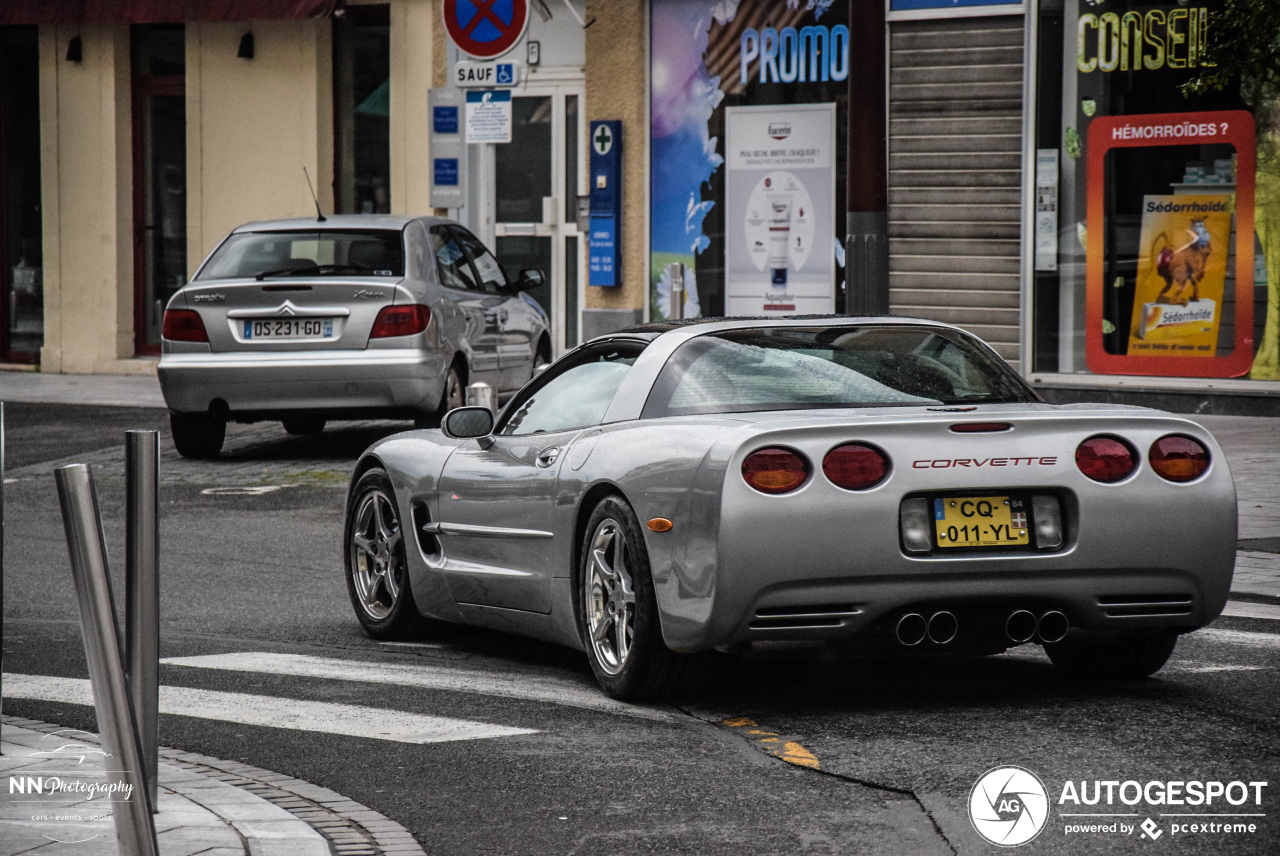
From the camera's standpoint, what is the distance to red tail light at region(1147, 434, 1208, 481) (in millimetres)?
5914

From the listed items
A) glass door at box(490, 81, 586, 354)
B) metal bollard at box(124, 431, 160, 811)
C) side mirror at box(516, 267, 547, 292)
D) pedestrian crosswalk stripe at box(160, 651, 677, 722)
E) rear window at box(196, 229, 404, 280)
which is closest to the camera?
metal bollard at box(124, 431, 160, 811)

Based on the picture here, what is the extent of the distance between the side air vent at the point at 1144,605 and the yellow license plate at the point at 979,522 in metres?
0.34

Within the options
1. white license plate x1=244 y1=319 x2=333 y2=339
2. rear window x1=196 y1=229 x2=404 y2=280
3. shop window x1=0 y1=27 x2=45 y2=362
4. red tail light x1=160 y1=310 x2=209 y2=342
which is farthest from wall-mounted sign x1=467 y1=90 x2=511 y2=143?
shop window x1=0 y1=27 x2=45 y2=362

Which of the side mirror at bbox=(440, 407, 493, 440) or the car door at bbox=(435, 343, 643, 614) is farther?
the side mirror at bbox=(440, 407, 493, 440)

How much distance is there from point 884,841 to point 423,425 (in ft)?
33.2

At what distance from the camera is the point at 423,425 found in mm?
14320

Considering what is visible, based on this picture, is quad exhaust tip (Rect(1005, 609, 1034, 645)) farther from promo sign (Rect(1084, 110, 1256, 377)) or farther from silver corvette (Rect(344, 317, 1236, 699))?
promo sign (Rect(1084, 110, 1256, 377))

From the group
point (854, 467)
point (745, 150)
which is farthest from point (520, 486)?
point (745, 150)

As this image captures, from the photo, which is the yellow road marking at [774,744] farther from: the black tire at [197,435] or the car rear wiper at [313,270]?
the black tire at [197,435]

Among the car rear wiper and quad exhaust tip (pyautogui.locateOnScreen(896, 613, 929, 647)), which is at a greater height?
the car rear wiper

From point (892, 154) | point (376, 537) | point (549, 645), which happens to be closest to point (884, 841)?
point (549, 645)

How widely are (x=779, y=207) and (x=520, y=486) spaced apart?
12.1m

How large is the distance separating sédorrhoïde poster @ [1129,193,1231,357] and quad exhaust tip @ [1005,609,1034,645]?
1034 centimetres

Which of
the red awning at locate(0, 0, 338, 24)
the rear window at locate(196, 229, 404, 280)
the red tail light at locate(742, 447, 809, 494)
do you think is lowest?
the red tail light at locate(742, 447, 809, 494)
